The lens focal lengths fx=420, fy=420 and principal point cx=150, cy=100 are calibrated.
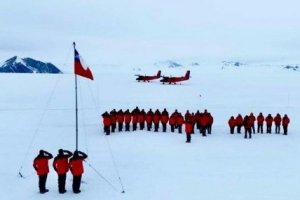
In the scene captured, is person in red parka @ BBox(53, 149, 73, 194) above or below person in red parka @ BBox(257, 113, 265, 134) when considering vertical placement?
below

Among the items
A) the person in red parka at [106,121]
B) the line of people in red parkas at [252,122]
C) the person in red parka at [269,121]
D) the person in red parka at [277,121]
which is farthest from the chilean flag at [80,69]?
the person in red parka at [277,121]

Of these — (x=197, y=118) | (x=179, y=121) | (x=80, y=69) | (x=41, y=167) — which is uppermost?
(x=80, y=69)

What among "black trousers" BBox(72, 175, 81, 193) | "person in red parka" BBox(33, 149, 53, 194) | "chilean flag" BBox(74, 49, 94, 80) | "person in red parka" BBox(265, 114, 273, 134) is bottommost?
"black trousers" BBox(72, 175, 81, 193)

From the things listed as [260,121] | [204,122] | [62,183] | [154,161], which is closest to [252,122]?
[260,121]

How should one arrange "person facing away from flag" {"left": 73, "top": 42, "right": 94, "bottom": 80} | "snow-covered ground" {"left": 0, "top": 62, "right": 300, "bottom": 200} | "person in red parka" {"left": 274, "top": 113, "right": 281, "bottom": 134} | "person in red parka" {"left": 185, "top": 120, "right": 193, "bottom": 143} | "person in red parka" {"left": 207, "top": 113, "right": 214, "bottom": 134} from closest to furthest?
"snow-covered ground" {"left": 0, "top": 62, "right": 300, "bottom": 200}, "person facing away from flag" {"left": 73, "top": 42, "right": 94, "bottom": 80}, "person in red parka" {"left": 185, "top": 120, "right": 193, "bottom": 143}, "person in red parka" {"left": 207, "top": 113, "right": 214, "bottom": 134}, "person in red parka" {"left": 274, "top": 113, "right": 281, "bottom": 134}

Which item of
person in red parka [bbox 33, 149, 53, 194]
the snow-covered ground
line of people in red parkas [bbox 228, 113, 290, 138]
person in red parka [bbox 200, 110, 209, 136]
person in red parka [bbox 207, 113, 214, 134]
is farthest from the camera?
person in red parka [bbox 207, 113, 214, 134]

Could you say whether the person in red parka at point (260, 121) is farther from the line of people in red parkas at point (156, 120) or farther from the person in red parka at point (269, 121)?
the line of people in red parkas at point (156, 120)

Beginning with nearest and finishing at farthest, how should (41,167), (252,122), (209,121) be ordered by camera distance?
(41,167) < (252,122) < (209,121)

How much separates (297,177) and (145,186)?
15.2 ft

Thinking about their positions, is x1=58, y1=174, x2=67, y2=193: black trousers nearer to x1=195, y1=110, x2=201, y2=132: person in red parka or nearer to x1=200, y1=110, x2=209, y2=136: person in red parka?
x1=200, y1=110, x2=209, y2=136: person in red parka

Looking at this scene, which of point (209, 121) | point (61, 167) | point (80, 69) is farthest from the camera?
point (209, 121)

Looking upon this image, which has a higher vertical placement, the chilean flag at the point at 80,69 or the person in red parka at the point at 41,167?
the chilean flag at the point at 80,69

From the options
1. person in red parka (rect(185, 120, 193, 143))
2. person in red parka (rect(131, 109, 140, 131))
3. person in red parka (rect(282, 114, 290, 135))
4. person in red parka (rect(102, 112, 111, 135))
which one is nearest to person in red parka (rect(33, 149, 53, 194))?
person in red parka (rect(185, 120, 193, 143))

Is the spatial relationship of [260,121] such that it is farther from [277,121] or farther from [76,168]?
[76,168]
